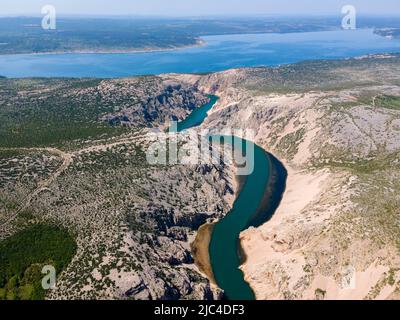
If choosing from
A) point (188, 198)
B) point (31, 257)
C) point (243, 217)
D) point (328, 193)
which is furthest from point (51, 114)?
point (328, 193)

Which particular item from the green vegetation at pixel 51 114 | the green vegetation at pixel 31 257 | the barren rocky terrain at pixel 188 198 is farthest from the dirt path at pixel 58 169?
the green vegetation at pixel 31 257

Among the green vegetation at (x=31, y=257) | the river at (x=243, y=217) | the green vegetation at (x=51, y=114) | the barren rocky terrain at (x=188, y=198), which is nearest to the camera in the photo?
the green vegetation at (x=31, y=257)

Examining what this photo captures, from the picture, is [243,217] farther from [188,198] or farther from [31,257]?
[31,257]

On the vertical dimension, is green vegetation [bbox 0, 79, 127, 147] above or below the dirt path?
above

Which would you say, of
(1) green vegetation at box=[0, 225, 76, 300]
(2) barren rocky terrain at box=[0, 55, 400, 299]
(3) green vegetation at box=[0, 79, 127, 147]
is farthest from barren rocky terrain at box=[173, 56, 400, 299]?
(3) green vegetation at box=[0, 79, 127, 147]

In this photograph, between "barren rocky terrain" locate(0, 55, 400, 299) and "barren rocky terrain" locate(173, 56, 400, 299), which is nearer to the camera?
"barren rocky terrain" locate(0, 55, 400, 299)

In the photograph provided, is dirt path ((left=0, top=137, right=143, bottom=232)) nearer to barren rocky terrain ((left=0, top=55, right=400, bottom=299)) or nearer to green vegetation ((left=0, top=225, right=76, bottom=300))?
barren rocky terrain ((left=0, top=55, right=400, bottom=299))

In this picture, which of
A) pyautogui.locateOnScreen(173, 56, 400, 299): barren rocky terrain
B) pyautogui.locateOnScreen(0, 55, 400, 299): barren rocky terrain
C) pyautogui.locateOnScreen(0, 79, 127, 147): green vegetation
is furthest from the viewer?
pyautogui.locateOnScreen(0, 79, 127, 147): green vegetation

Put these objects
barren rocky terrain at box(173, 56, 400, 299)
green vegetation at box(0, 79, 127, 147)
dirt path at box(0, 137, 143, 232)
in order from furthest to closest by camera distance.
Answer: green vegetation at box(0, 79, 127, 147)
dirt path at box(0, 137, 143, 232)
barren rocky terrain at box(173, 56, 400, 299)

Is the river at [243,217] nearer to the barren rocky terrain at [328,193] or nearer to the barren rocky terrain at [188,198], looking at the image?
the barren rocky terrain at [328,193]

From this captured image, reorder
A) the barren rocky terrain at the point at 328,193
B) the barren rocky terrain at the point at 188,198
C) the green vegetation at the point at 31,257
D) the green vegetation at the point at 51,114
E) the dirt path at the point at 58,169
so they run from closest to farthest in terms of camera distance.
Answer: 1. the green vegetation at the point at 31,257
2. the barren rocky terrain at the point at 188,198
3. the barren rocky terrain at the point at 328,193
4. the dirt path at the point at 58,169
5. the green vegetation at the point at 51,114
